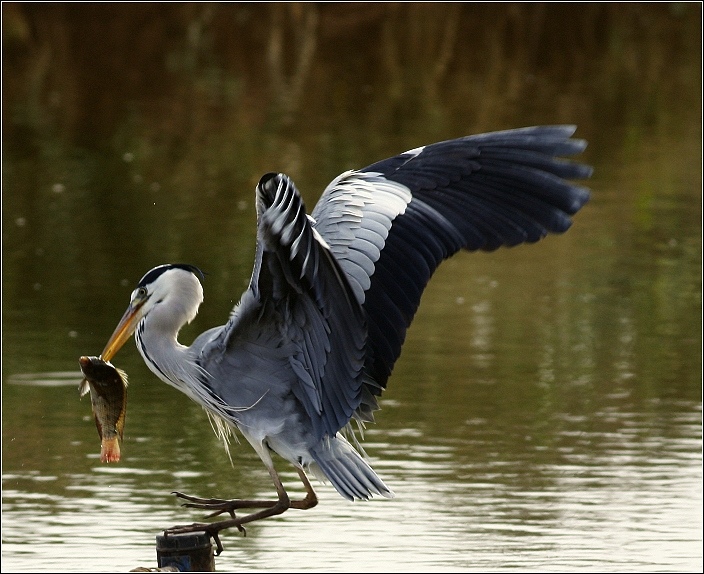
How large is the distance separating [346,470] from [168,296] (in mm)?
809

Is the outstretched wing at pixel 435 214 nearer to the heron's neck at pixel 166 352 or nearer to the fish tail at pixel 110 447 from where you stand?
the heron's neck at pixel 166 352

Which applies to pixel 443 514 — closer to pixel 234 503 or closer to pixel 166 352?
pixel 234 503

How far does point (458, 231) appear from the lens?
5.18m

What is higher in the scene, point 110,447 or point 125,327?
point 125,327

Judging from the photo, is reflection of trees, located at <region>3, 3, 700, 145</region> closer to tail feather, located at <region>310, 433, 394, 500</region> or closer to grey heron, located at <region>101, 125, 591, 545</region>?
grey heron, located at <region>101, 125, 591, 545</region>

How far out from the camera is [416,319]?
995 centimetres

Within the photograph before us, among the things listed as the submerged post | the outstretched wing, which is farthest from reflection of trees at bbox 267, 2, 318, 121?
the submerged post

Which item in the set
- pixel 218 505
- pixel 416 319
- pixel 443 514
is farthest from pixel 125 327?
pixel 416 319

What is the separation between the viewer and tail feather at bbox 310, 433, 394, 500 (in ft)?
16.3

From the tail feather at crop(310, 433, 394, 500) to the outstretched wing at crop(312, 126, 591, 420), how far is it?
0.89 ft

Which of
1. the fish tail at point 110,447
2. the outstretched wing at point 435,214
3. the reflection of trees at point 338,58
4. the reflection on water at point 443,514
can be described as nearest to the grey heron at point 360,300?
the outstretched wing at point 435,214

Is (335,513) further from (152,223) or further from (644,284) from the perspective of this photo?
(152,223)

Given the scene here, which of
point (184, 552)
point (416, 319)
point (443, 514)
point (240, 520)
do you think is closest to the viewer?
point (184, 552)

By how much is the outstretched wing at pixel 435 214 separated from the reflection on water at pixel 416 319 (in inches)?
52.2
